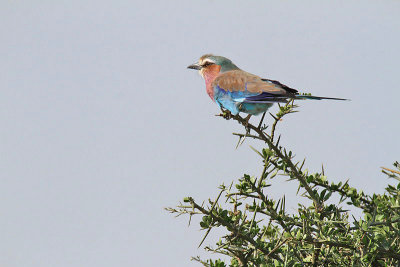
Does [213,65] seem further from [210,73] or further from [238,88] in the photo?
[238,88]

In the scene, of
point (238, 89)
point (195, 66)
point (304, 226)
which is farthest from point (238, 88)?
point (304, 226)

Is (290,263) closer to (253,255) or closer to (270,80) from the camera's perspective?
(253,255)

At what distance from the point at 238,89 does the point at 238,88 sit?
3 centimetres

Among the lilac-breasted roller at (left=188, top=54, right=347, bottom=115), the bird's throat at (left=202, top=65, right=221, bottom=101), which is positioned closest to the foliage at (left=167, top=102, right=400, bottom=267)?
the lilac-breasted roller at (left=188, top=54, right=347, bottom=115)

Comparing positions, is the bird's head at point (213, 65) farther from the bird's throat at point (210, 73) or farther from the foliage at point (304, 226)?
the foliage at point (304, 226)

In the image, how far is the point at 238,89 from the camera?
6.08 meters

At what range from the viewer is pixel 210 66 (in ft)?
24.1

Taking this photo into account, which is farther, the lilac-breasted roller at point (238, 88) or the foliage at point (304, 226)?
the lilac-breasted roller at point (238, 88)

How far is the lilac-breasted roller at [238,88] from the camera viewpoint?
5.36 meters

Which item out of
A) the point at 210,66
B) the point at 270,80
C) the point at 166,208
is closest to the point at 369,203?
the point at 166,208

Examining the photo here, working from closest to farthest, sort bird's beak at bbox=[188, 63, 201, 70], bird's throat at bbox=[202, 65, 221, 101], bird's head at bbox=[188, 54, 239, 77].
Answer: bird's throat at bbox=[202, 65, 221, 101] < bird's head at bbox=[188, 54, 239, 77] < bird's beak at bbox=[188, 63, 201, 70]

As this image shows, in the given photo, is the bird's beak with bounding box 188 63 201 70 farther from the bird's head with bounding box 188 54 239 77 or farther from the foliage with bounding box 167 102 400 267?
the foliage with bounding box 167 102 400 267

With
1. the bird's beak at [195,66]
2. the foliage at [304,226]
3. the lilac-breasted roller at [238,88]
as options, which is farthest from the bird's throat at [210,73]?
the foliage at [304,226]

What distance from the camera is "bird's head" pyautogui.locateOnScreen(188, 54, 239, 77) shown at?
7.21 metres
